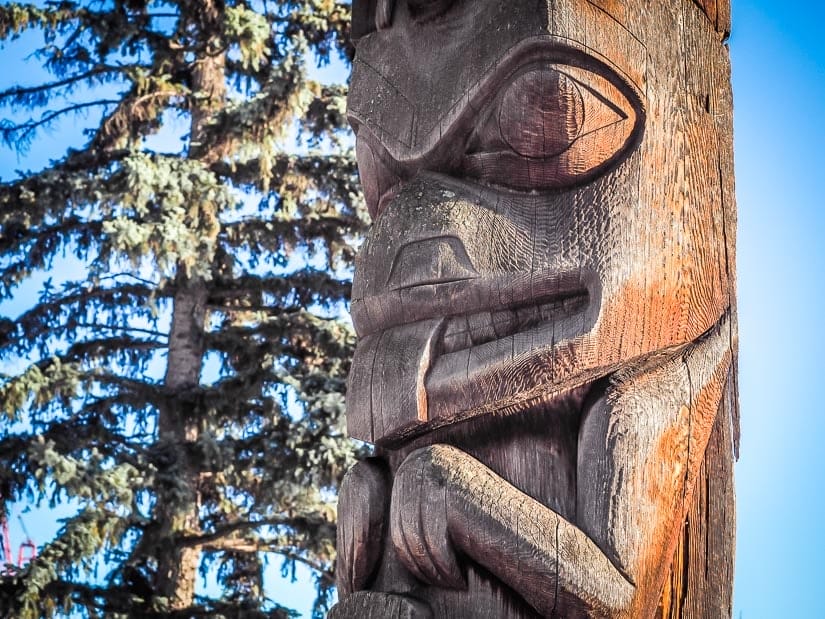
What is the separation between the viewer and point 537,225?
2.89 metres

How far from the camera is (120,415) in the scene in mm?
11031

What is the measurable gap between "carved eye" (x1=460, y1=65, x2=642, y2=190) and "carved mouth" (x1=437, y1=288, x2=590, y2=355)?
35 cm

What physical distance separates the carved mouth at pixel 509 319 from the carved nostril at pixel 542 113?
1.42 ft

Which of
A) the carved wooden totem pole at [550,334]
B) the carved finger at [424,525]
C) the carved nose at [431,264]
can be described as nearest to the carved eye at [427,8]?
the carved wooden totem pole at [550,334]

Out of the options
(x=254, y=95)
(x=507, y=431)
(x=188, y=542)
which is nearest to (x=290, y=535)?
(x=188, y=542)

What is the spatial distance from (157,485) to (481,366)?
7.23 metres

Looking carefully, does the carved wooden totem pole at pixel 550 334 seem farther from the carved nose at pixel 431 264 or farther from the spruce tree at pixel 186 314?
the spruce tree at pixel 186 314

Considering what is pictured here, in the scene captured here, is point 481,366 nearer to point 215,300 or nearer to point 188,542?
point 188,542

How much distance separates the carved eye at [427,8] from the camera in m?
3.28

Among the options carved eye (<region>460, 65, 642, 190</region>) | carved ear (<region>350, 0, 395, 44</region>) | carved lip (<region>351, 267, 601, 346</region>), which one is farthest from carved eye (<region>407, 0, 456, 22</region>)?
carved lip (<region>351, 267, 601, 346</region>)

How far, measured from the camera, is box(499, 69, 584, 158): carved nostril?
2881mm

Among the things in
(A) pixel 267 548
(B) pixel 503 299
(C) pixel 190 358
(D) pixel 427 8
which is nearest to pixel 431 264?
(B) pixel 503 299

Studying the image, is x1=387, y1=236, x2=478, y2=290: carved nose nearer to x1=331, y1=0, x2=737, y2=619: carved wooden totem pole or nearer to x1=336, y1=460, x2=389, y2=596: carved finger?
x1=331, y1=0, x2=737, y2=619: carved wooden totem pole

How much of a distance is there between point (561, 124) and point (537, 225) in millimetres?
294
